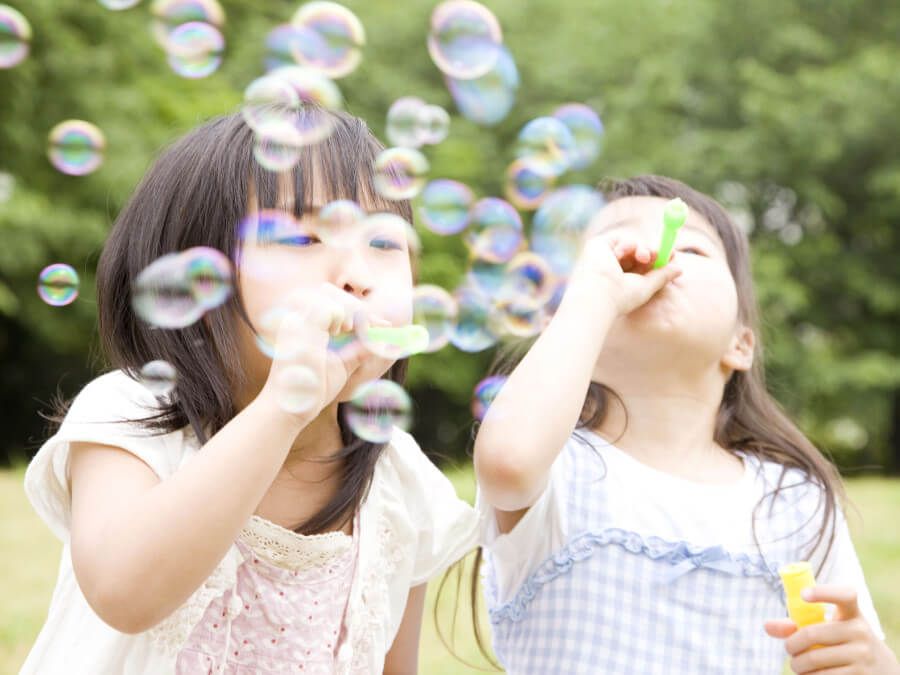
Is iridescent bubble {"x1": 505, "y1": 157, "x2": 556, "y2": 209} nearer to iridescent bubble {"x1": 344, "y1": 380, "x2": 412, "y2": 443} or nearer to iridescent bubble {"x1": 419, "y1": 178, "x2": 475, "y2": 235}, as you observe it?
iridescent bubble {"x1": 419, "y1": 178, "x2": 475, "y2": 235}

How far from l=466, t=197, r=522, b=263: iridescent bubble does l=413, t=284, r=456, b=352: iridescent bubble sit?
0.23 meters

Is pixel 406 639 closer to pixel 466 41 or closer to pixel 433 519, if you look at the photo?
pixel 433 519

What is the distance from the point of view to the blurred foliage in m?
11.3

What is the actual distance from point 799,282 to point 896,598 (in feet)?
34.1

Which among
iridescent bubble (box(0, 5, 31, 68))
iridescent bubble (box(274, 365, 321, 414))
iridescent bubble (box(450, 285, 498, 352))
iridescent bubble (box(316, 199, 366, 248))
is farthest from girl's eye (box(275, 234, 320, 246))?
iridescent bubble (box(0, 5, 31, 68))

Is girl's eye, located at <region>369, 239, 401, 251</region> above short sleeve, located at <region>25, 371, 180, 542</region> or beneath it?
above

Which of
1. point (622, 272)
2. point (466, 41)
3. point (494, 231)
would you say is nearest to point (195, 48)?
point (466, 41)

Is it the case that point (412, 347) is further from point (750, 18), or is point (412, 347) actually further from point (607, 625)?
point (750, 18)

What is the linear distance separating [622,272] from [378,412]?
1.58 feet

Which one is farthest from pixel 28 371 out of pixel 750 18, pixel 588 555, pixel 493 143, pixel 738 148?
pixel 588 555

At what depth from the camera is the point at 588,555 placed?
171cm

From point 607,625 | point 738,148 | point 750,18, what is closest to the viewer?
point 607,625

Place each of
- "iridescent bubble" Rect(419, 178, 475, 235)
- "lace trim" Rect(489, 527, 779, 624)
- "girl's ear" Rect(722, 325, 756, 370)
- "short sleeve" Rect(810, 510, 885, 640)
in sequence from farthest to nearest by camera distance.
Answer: "iridescent bubble" Rect(419, 178, 475, 235) → "girl's ear" Rect(722, 325, 756, 370) → "short sleeve" Rect(810, 510, 885, 640) → "lace trim" Rect(489, 527, 779, 624)

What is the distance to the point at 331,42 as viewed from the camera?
215 centimetres
